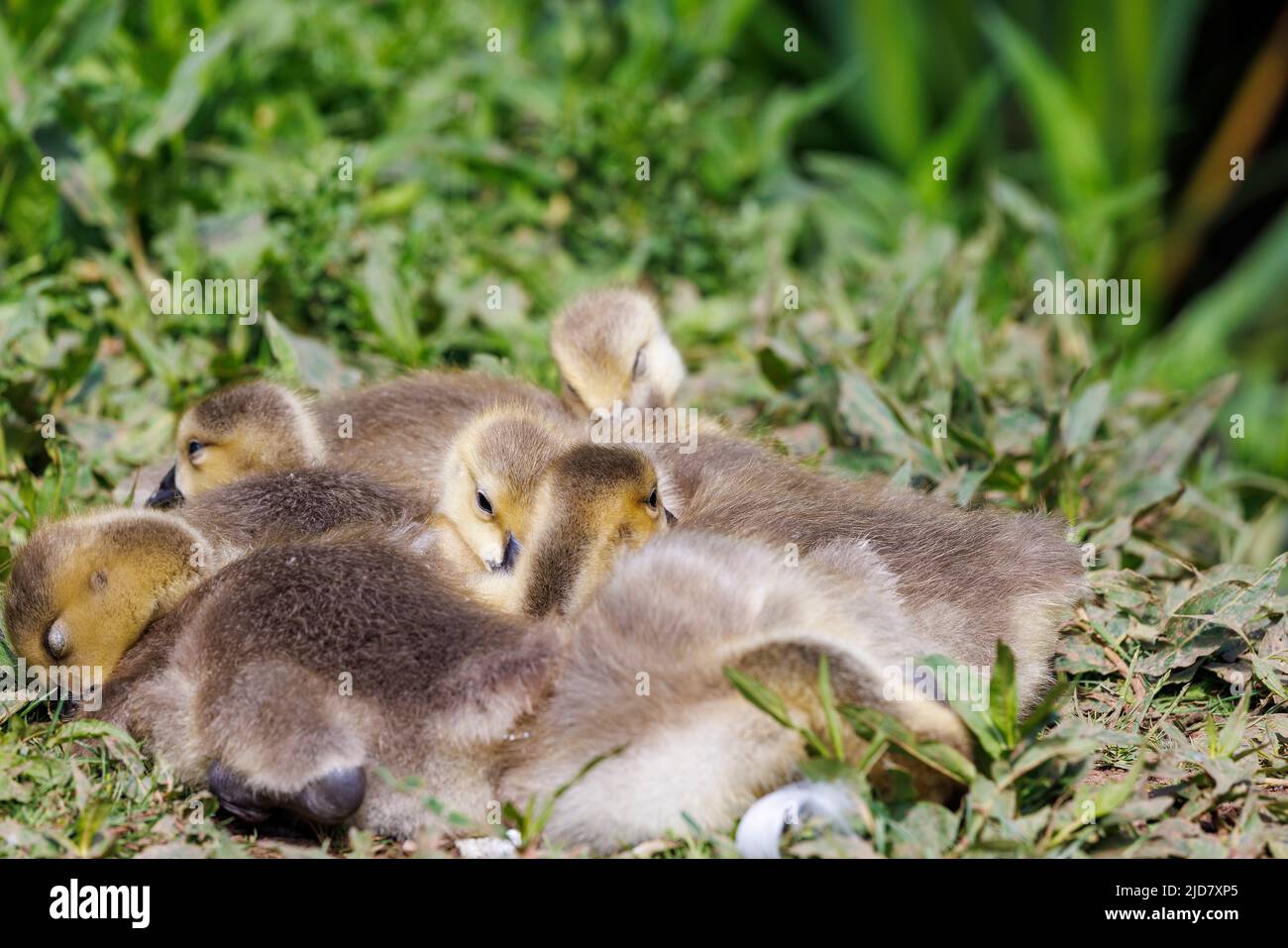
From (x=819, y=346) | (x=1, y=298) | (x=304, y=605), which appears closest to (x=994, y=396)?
(x=819, y=346)

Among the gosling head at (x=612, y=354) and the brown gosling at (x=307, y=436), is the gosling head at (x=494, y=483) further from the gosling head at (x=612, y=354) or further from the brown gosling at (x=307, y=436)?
the gosling head at (x=612, y=354)

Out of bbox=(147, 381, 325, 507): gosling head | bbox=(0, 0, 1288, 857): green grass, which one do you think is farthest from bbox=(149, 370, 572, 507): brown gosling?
bbox=(0, 0, 1288, 857): green grass

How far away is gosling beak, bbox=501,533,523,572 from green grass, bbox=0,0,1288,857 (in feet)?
2.31

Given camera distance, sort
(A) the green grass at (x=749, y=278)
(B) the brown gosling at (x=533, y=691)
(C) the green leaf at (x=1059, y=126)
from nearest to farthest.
→ 1. (B) the brown gosling at (x=533, y=691)
2. (A) the green grass at (x=749, y=278)
3. (C) the green leaf at (x=1059, y=126)

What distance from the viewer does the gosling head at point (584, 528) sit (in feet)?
10.2

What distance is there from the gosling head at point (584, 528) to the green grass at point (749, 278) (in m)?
0.52

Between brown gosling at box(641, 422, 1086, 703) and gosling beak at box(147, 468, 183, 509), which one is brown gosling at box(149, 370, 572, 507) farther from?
brown gosling at box(641, 422, 1086, 703)

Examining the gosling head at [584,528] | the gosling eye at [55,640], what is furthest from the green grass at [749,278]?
the gosling head at [584,528]

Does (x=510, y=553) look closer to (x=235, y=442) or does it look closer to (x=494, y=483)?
(x=494, y=483)

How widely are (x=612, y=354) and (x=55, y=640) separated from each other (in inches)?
72.5

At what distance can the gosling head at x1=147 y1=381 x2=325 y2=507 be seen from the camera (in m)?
3.78

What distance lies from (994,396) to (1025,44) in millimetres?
2958

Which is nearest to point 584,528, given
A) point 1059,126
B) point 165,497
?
point 165,497
